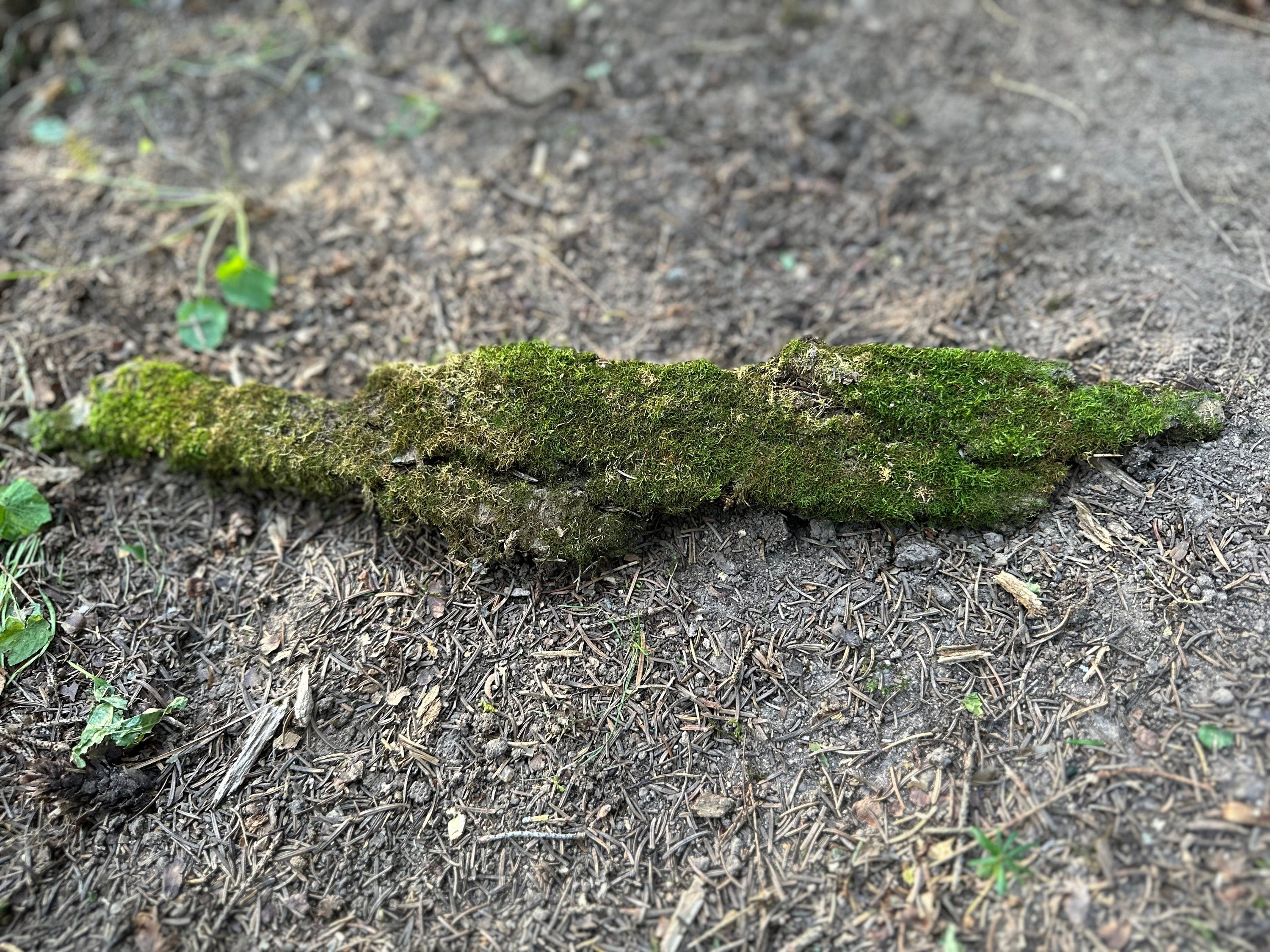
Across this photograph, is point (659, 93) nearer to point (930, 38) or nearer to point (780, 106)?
point (780, 106)

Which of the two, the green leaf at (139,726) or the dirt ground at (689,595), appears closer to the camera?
the dirt ground at (689,595)

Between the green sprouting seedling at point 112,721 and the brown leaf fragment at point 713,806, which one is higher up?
the brown leaf fragment at point 713,806

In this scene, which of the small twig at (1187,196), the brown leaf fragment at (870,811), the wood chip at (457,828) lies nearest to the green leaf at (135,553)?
the wood chip at (457,828)

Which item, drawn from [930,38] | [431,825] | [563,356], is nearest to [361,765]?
[431,825]

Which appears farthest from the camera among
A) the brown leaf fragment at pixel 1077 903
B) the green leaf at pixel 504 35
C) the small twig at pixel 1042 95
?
the green leaf at pixel 504 35

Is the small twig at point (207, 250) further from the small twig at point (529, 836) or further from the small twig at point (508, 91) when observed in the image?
the small twig at point (529, 836)

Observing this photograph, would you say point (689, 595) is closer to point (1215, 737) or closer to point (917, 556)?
point (917, 556)

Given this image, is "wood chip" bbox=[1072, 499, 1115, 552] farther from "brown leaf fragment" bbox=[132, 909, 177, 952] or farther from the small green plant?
the small green plant
